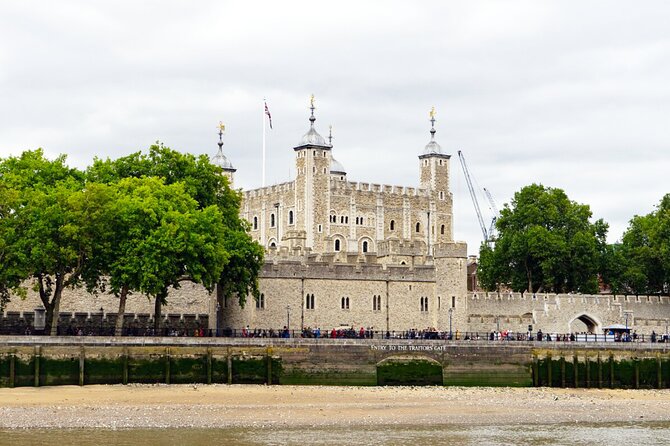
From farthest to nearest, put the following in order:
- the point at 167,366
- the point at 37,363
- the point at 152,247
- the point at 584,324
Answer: the point at 584,324, the point at 152,247, the point at 167,366, the point at 37,363

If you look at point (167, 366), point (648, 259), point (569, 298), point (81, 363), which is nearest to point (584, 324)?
point (569, 298)

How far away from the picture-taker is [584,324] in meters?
87.9

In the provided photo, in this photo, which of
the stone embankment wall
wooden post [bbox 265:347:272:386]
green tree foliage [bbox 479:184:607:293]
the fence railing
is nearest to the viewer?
the stone embankment wall

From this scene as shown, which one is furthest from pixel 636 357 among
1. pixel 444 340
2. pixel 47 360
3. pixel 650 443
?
pixel 47 360

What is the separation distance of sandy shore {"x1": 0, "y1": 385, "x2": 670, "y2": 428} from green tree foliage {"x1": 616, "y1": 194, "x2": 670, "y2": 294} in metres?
33.2

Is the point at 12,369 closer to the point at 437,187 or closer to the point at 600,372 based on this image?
the point at 600,372

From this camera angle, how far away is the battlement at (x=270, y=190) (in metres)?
114

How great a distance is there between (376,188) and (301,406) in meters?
64.2

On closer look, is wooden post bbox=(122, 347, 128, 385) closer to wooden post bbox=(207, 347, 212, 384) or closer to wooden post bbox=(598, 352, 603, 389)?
wooden post bbox=(207, 347, 212, 384)

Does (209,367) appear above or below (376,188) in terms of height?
below

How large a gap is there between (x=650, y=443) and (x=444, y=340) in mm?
18834

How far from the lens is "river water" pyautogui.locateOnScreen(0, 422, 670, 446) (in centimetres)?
4362

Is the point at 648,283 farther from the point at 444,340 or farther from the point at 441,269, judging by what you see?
the point at 444,340

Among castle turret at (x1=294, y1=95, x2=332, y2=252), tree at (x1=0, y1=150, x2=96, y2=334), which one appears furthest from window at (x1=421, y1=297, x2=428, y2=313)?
castle turret at (x1=294, y1=95, x2=332, y2=252)
